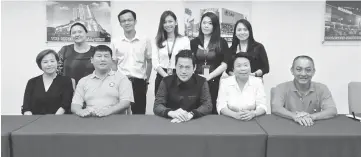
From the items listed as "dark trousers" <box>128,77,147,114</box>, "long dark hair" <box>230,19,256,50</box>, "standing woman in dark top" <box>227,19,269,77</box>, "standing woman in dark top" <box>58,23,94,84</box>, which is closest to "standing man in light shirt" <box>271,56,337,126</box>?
"standing woman in dark top" <box>227,19,269,77</box>

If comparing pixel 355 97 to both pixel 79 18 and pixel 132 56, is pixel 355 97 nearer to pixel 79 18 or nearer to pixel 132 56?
pixel 132 56

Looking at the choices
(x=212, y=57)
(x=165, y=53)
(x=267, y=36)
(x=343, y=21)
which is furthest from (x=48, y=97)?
(x=343, y=21)

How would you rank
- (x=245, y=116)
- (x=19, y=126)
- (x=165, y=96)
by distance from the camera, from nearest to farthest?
(x=19, y=126)
(x=245, y=116)
(x=165, y=96)

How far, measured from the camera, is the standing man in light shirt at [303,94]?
84.1 inches

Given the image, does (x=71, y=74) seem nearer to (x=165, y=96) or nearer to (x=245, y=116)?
(x=165, y=96)

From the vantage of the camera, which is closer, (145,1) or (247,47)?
(247,47)

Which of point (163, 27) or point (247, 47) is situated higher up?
point (163, 27)

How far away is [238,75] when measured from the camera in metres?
2.32

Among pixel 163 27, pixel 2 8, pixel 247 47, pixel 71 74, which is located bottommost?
pixel 71 74

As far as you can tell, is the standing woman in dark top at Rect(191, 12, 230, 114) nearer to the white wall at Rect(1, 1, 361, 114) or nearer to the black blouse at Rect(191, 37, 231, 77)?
the black blouse at Rect(191, 37, 231, 77)

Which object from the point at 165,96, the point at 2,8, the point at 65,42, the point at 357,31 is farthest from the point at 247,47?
the point at 2,8

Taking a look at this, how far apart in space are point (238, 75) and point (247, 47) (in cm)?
65

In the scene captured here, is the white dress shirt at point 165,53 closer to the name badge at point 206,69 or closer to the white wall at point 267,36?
the name badge at point 206,69
